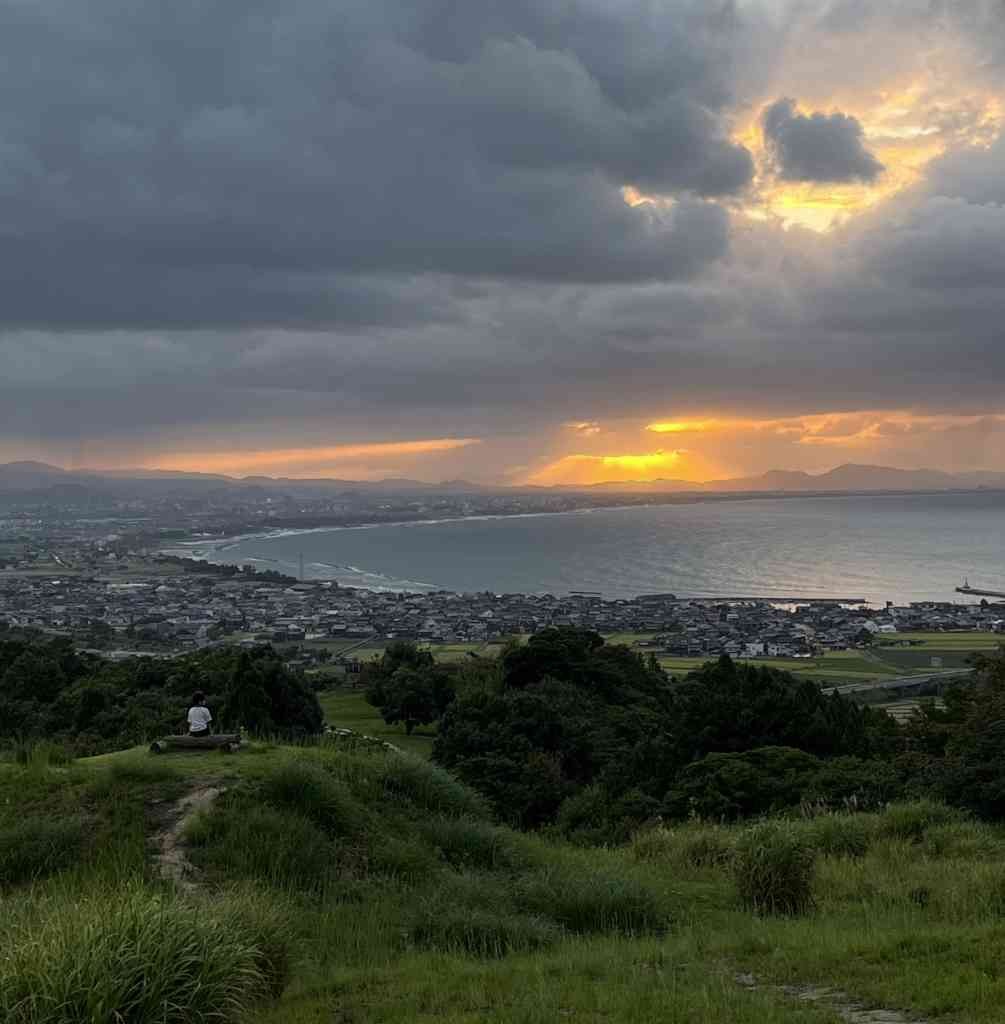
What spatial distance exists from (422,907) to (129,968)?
10.6 feet

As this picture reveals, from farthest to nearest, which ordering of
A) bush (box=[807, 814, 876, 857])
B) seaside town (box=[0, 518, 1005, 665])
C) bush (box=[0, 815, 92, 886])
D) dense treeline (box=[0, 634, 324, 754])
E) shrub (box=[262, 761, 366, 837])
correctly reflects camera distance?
seaside town (box=[0, 518, 1005, 665])
dense treeline (box=[0, 634, 324, 754])
bush (box=[807, 814, 876, 857])
shrub (box=[262, 761, 366, 837])
bush (box=[0, 815, 92, 886])

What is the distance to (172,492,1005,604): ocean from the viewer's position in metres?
86.1

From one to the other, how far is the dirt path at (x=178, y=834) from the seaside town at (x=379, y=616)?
41.1m

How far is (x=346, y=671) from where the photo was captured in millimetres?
46531

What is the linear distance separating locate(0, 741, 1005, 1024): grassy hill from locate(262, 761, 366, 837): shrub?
0.08ft

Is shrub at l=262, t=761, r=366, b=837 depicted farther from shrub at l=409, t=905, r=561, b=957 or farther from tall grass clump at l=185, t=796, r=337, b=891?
shrub at l=409, t=905, r=561, b=957

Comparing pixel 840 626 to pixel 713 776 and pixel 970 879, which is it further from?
pixel 970 879

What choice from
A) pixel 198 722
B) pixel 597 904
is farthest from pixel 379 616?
pixel 597 904

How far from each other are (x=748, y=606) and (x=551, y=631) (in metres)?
40.6

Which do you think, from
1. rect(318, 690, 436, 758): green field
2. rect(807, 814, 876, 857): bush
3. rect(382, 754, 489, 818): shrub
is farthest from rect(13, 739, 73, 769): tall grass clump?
rect(318, 690, 436, 758): green field

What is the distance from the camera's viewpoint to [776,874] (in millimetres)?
7867

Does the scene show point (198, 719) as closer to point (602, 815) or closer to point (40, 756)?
point (40, 756)

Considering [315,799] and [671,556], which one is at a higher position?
[315,799]

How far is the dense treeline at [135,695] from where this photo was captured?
73.8 feet
